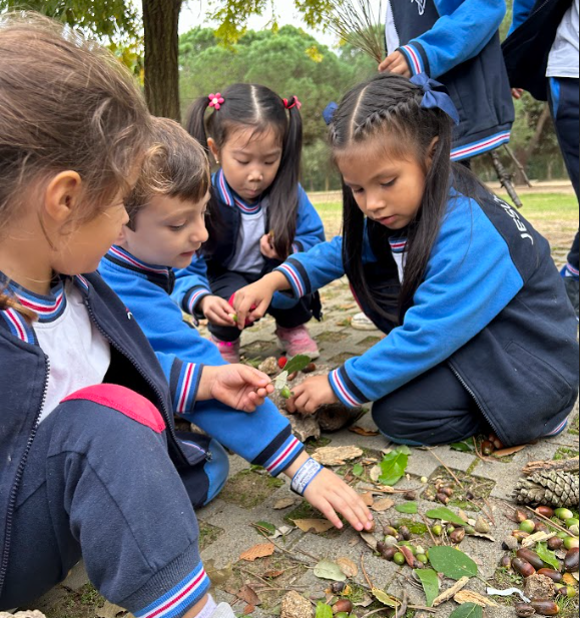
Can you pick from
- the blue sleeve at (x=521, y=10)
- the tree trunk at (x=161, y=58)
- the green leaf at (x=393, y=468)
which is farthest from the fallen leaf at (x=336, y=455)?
the tree trunk at (x=161, y=58)

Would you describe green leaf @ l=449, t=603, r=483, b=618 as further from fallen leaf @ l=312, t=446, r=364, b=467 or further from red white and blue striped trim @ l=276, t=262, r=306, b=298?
red white and blue striped trim @ l=276, t=262, r=306, b=298

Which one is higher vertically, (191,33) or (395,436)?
(191,33)

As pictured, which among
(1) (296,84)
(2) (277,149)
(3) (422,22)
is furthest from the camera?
(1) (296,84)

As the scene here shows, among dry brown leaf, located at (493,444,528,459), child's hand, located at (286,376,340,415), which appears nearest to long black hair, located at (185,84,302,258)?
child's hand, located at (286,376,340,415)

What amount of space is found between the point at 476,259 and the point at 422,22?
1604 mm

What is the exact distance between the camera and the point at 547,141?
22547 millimetres

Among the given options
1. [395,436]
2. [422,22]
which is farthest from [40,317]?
[422,22]

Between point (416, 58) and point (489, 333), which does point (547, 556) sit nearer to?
point (489, 333)

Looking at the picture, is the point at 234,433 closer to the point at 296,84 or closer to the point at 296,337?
the point at 296,337

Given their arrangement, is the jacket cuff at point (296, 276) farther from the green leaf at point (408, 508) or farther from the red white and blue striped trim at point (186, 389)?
the green leaf at point (408, 508)

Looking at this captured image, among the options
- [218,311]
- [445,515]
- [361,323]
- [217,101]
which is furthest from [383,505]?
[217,101]

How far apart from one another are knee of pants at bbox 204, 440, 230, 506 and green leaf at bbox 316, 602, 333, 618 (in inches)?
24.9

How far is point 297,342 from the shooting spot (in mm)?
3527

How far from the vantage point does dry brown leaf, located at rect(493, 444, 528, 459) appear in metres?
2.26
